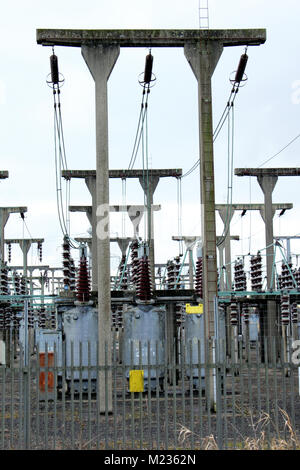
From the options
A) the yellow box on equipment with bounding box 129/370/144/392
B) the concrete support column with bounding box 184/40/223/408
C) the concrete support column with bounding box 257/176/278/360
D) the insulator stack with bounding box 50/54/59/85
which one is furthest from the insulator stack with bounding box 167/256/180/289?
the yellow box on equipment with bounding box 129/370/144/392

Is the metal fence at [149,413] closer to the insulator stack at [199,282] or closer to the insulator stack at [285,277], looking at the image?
the insulator stack at [199,282]

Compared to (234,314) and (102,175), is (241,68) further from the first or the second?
(234,314)

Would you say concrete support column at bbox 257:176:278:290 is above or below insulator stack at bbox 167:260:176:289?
above

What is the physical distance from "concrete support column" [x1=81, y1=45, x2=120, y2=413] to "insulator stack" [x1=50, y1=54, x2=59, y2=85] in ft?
2.41

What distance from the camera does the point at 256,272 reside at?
32.1m

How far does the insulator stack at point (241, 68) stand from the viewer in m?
17.8

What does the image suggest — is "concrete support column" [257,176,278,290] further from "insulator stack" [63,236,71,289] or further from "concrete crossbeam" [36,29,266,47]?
"concrete crossbeam" [36,29,266,47]

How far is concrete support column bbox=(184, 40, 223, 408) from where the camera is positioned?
17.4 m

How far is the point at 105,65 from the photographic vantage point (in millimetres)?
17656

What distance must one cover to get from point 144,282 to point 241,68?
7035mm

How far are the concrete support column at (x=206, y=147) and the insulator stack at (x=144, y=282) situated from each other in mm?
4100

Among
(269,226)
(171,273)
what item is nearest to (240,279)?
(269,226)

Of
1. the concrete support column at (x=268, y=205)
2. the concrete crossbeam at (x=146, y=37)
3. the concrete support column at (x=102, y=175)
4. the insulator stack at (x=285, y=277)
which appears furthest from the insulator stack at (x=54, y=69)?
the concrete support column at (x=268, y=205)
